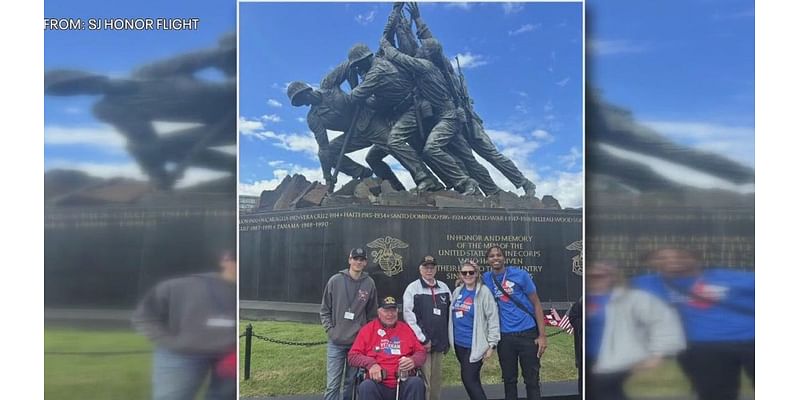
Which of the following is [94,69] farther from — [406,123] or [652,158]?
[652,158]

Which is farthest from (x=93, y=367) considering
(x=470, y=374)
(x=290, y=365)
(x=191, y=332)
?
(x=470, y=374)

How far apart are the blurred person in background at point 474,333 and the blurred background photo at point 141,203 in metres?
2.24

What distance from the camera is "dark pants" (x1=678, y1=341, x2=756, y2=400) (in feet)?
22.7

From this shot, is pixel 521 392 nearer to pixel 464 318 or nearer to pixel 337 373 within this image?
pixel 464 318

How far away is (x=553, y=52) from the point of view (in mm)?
6930

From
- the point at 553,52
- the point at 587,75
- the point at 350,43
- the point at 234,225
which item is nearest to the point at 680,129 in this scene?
the point at 587,75

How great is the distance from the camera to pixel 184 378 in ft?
22.4

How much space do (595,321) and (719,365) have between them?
135 cm

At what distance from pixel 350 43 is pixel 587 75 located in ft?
7.98

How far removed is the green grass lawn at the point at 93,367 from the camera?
6750 millimetres

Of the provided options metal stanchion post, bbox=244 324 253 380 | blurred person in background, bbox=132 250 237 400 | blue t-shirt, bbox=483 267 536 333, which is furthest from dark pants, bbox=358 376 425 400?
blurred person in background, bbox=132 250 237 400

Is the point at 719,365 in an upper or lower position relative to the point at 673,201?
lower

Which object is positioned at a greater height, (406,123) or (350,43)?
(350,43)

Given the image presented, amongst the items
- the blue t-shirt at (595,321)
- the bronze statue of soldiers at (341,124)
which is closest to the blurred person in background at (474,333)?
the blue t-shirt at (595,321)
